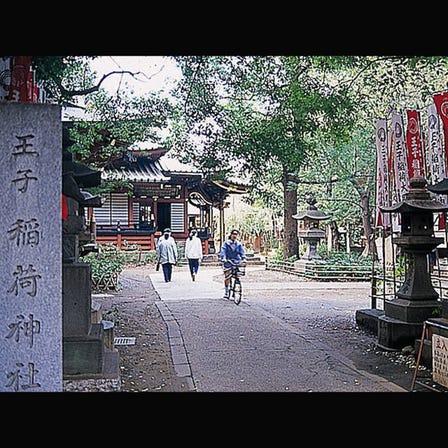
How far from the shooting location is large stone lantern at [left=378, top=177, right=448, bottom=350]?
287 inches

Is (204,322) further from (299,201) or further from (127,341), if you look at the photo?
(299,201)

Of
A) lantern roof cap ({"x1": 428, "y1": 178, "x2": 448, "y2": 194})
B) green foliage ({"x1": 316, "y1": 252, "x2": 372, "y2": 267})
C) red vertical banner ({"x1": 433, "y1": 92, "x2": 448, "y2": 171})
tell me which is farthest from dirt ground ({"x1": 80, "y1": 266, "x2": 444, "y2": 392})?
green foliage ({"x1": 316, "y1": 252, "x2": 372, "y2": 267})

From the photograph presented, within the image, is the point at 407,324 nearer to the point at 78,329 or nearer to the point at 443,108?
the point at 443,108

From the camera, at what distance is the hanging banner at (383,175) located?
8875mm

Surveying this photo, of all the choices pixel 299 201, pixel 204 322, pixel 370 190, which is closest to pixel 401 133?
pixel 204 322

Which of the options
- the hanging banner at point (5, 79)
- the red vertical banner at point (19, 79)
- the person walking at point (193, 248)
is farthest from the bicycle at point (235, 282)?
the red vertical banner at point (19, 79)

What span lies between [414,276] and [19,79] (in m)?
5.16

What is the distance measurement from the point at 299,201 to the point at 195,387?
23.6 metres

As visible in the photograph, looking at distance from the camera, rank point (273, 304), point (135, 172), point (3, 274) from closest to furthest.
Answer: point (3, 274)
point (273, 304)
point (135, 172)

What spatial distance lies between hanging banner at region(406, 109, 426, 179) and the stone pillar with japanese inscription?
18.7 feet

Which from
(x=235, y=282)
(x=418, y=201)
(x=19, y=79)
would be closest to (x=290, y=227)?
(x=235, y=282)

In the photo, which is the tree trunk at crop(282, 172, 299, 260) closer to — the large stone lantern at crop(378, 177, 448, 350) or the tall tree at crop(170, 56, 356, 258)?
the tall tree at crop(170, 56, 356, 258)

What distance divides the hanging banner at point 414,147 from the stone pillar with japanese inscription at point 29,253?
5692 millimetres

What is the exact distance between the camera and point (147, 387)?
227 inches
